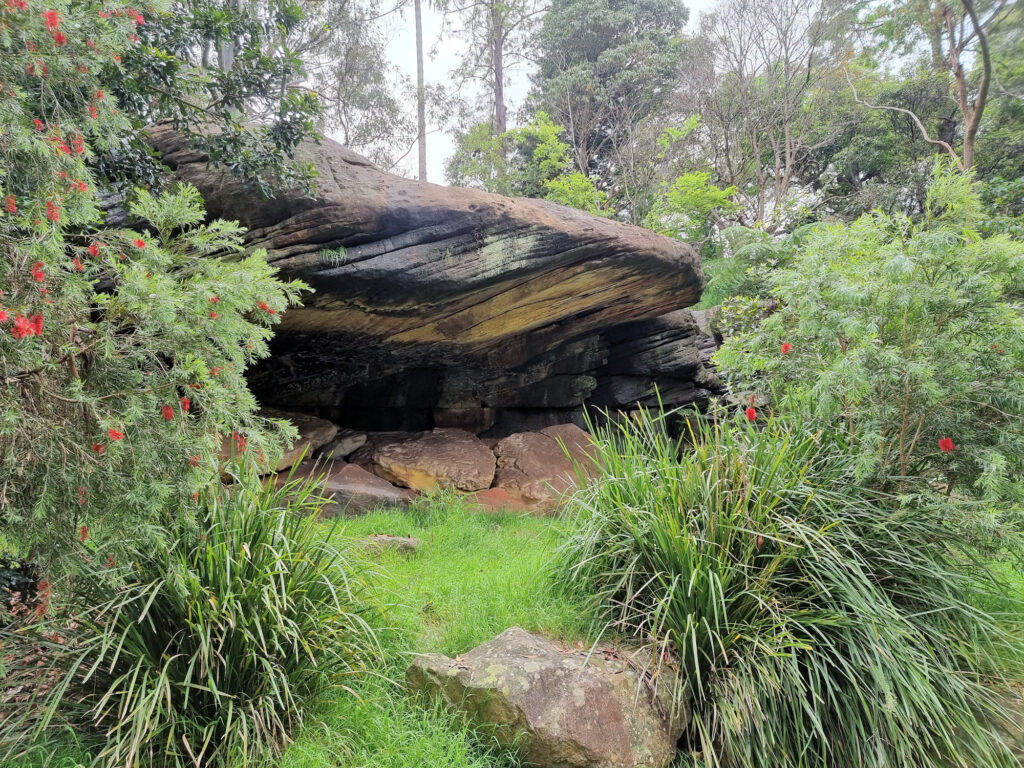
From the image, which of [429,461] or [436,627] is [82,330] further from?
[429,461]

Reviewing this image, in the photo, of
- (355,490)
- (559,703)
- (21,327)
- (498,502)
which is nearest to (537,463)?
(498,502)

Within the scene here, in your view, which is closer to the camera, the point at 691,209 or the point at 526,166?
the point at 691,209

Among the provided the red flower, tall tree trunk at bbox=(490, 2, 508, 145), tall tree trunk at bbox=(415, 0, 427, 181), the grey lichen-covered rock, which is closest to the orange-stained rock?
the grey lichen-covered rock

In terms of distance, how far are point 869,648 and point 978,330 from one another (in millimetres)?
1658

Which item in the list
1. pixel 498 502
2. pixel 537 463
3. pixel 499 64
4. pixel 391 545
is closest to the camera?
pixel 391 545

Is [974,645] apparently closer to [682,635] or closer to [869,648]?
[869,648]

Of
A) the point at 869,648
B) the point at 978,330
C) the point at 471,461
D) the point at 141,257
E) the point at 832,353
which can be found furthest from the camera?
the point at 471,461

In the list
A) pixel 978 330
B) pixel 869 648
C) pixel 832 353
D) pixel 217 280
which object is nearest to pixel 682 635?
pixel 869 648

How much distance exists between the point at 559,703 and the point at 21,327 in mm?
2438

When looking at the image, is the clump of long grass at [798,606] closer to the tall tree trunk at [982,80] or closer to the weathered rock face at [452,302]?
the weathered rock face at [452,302]

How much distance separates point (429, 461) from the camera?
6.75 metres

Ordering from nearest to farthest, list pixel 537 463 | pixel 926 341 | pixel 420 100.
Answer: pixel 926 341, pixel 537 463, pixel 420 100

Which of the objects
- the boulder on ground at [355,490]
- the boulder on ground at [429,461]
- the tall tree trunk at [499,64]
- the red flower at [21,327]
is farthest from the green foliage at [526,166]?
the red flower at [21,327]

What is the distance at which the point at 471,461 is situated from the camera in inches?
270
